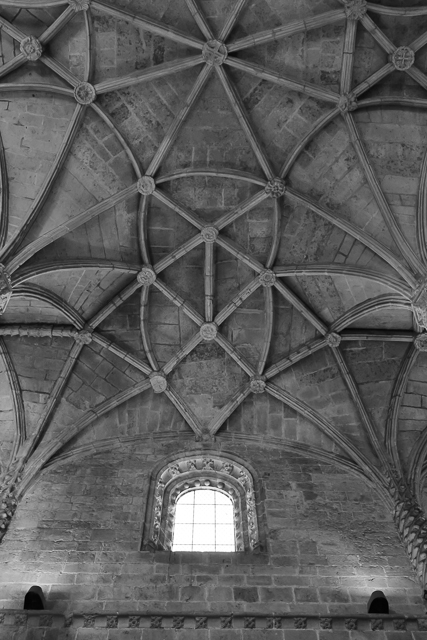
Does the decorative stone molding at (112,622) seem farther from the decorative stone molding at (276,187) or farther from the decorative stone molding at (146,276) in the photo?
the decorative stone molding at (276,187)

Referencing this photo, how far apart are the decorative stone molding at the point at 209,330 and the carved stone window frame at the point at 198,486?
303 cm

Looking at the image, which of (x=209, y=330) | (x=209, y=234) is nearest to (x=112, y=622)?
(x=209, y=330)

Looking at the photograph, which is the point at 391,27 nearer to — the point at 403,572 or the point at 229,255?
the point at 229,255

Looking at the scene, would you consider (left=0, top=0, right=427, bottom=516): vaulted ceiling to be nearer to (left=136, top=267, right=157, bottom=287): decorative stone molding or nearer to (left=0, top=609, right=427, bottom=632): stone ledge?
(left=136, top=267, right=157, bottom=287): decorative stone molding

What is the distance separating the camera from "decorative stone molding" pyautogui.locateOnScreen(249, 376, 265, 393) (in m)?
16.9

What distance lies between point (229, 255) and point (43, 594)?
914 centimetres

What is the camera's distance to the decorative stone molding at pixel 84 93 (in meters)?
14.2

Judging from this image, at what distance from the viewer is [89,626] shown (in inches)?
421

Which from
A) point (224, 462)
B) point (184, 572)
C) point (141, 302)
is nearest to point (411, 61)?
point (141, 302)

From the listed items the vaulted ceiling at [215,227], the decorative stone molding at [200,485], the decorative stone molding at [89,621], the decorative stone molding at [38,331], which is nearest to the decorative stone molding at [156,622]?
the decorative stone molding at [89,621]

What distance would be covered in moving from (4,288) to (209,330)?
20.0 feet

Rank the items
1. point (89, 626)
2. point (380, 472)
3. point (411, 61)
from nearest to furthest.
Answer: point (89, 626)
point (411, 61)
point (380, 472)

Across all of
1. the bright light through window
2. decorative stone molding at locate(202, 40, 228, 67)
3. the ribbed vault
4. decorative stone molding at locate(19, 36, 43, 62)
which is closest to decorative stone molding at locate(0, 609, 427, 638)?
the ribbed vault

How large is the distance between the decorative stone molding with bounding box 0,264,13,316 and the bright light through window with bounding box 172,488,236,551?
6.00m
